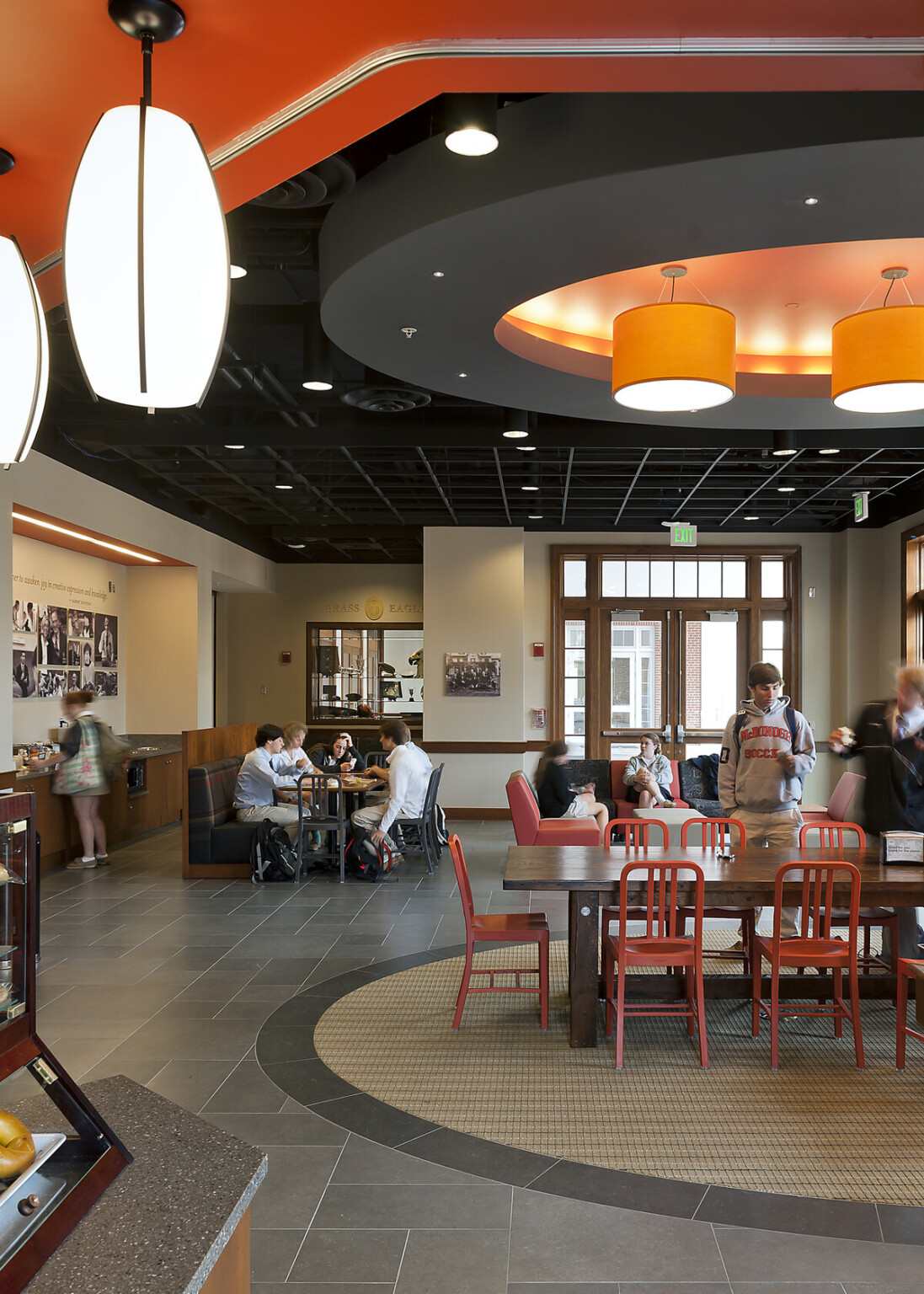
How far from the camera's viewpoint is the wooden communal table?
14.8 feet

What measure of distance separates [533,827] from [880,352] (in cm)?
486

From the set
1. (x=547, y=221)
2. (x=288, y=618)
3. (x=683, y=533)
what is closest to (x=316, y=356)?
(x=547, y=221)

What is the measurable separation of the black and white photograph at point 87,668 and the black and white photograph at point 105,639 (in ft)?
0.40

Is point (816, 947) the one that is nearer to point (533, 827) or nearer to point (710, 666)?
point (533, 827)

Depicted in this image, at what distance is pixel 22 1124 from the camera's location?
1.52m

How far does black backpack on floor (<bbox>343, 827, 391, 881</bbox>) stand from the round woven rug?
310cm

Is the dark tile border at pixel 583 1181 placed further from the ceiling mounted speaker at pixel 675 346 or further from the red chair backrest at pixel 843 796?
the red chair backrest at pixel 843 796

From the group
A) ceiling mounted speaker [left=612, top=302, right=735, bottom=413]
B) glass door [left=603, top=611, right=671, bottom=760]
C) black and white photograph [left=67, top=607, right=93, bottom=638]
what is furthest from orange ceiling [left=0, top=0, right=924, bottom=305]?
glass door [left=603, top=611, right=671, bottom=760]

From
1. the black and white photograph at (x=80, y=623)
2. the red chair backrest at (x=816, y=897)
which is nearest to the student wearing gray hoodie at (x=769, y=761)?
the red chair backrest at (x=816, y=897)

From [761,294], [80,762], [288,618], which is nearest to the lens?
[761,294]

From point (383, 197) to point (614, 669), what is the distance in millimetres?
9354

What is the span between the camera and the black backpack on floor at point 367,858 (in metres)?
8.59

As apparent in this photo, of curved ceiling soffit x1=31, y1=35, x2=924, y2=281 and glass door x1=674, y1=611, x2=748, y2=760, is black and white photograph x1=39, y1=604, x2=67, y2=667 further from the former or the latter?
curved ceiling soffit x1=31, y1=35, x2=924, y2=281

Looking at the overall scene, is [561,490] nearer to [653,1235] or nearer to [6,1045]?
[653,1235]
